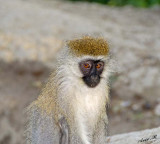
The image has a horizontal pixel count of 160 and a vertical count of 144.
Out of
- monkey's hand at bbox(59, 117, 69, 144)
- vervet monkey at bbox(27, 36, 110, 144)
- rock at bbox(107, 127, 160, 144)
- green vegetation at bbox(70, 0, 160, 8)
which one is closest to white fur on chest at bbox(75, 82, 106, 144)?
vervet monkey at bbox(27, 36, 110, 144)

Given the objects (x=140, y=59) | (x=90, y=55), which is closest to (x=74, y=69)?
(x=90, y=55)

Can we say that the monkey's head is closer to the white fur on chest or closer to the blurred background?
the white fur on chest

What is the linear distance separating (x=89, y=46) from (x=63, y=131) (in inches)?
33.3

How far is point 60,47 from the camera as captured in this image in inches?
429

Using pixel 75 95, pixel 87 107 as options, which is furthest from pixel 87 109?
pixel 75 95

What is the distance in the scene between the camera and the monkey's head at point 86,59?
5.57m

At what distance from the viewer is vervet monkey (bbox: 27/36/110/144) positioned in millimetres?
5594

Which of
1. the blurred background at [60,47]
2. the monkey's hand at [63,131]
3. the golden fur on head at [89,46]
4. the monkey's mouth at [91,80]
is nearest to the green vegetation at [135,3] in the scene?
the blurred background at [60,47]

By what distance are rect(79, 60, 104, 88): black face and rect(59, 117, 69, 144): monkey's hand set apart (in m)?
0.43

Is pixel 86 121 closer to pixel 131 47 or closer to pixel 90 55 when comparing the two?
pixel 90 55

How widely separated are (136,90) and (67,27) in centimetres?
233

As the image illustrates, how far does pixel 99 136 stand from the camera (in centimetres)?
586

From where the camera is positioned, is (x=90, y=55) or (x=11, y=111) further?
(x=11, y=111)

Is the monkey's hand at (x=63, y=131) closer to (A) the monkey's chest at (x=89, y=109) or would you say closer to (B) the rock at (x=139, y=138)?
(A) the monkey's chest at (x=89, y=109)
